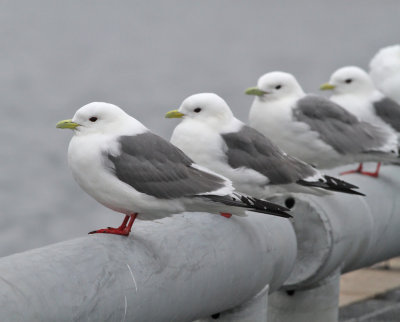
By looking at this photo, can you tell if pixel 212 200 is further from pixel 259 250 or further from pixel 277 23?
pixel 277 23

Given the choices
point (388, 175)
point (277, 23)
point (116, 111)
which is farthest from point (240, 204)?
point (277, 23)

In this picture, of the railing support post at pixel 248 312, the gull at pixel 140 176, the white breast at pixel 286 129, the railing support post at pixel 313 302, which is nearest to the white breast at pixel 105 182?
the gull at pixel 140 176

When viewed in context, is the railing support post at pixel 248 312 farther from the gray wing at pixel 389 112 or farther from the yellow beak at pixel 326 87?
the yellow beak at pixel 326 87

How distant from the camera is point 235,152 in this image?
5.91 m

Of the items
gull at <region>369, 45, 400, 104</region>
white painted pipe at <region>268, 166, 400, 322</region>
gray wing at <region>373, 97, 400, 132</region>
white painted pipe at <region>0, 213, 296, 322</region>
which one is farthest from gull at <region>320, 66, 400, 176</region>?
white painted pipe at <region>0, 213, 296, 322</region>

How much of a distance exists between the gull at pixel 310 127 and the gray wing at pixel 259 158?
1.35 metres

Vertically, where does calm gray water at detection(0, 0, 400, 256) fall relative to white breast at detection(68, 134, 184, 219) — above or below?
below

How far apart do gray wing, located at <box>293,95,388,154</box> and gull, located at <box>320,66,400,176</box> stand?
988mm

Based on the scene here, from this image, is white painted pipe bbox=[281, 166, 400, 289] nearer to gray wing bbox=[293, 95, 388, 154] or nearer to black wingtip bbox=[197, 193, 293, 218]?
black wingtip bbox=[197, 193, 293, 218]

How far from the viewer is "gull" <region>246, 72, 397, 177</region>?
7.42 m

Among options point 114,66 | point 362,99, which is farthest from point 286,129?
point 114,66

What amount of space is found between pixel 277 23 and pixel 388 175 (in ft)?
117

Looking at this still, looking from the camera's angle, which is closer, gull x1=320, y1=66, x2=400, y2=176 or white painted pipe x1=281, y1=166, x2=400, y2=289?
white painted pipe x1=281, y1=166, x2=400, y2=289

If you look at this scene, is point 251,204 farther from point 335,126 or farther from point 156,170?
point 335,126
